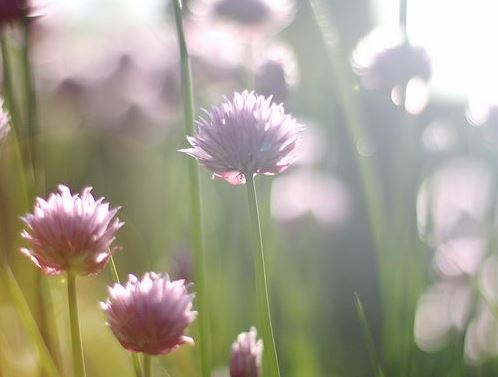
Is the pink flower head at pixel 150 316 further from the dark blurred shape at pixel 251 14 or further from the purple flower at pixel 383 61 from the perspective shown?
the dark blurred shape at pixel 251 14

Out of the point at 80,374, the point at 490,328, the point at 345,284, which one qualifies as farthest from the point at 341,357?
the point at 80,374

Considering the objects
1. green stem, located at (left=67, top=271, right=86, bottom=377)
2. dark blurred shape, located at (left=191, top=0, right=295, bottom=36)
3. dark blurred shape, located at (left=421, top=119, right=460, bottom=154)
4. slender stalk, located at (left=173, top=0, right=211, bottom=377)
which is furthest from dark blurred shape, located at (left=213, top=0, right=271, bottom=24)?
green stem, located at (left=67, top=271, right=86, bottom=377)

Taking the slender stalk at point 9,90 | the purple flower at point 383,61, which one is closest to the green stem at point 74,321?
the slender stalk at point 9,90

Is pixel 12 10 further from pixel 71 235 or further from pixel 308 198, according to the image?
pixel 308 198

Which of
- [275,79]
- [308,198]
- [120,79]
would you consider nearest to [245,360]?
[275,79]

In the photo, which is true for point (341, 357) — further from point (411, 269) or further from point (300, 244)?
point (411, 269)

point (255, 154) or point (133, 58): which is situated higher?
point (133, 58)

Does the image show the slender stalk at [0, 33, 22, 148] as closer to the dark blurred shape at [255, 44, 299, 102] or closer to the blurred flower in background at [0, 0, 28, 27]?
the blurred flower in background at [0, 0, 28, 27]
